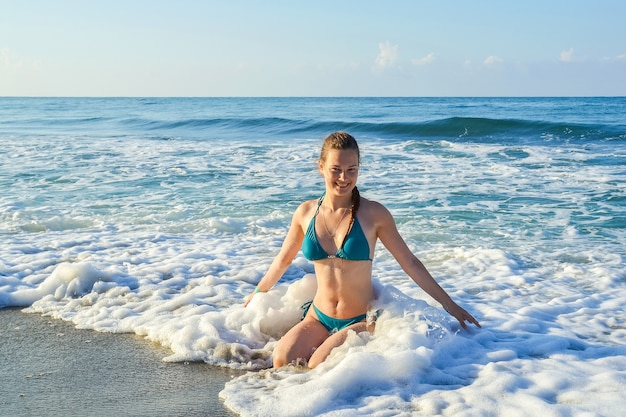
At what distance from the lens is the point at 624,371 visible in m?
4.12

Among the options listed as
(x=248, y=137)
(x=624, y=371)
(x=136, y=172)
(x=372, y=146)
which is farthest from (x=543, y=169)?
(x=248, y=137)

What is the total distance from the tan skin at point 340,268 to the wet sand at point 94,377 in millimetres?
527

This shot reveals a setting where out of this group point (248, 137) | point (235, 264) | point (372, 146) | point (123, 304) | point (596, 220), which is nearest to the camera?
point (123, 304)

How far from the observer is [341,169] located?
13.7ft

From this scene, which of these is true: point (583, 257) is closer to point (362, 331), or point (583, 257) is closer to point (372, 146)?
point (362, 331)

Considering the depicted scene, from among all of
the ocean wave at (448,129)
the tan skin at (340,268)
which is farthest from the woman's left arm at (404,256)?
the ocean wave at (448,129)

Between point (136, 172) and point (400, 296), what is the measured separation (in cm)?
1044

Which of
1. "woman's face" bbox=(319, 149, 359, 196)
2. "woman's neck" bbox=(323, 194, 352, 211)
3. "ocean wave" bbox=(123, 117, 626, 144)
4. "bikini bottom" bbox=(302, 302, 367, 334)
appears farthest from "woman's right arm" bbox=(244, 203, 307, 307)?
"ocean wave" bbox=(123, 117, 626, 144)

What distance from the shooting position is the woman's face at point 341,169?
4.15 meters

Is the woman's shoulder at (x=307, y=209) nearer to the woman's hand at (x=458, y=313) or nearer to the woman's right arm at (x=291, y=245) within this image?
the woman's right arm at (x=291, y=245)

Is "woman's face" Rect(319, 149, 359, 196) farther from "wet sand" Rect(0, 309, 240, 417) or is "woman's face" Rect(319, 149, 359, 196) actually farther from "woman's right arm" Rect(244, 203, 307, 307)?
"wet sand" Rect(0, 309, 240, 417)

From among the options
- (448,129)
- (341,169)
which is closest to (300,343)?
(341,169)

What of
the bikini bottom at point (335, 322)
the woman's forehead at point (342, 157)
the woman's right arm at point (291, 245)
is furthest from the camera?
the woman's right arm at point (291, 245)

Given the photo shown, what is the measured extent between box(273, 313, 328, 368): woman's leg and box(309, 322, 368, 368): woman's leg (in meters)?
0.06
